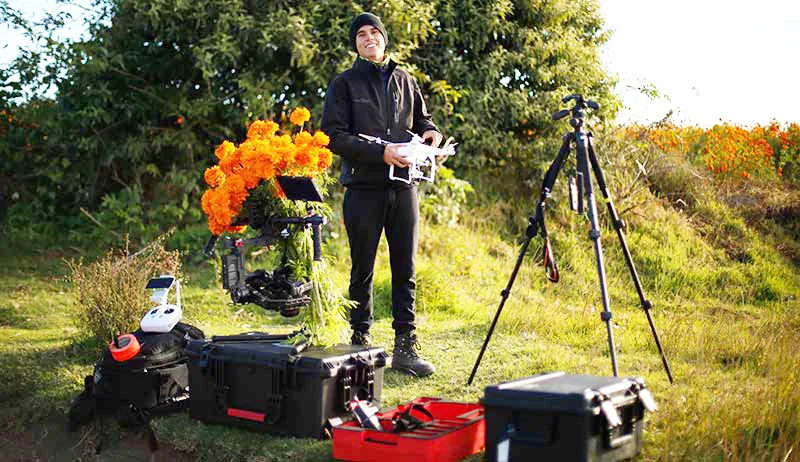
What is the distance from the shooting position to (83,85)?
29.5 ft

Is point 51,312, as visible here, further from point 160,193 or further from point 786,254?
point 786,254

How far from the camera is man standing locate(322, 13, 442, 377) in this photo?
4797mm

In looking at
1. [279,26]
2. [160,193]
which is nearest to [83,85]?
[160,193]

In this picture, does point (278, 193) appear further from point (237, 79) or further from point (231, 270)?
point (237, 79)

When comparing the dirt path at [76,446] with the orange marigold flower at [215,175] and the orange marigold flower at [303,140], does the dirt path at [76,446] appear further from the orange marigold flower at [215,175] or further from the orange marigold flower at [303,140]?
the orange marigold flower at [303,140]

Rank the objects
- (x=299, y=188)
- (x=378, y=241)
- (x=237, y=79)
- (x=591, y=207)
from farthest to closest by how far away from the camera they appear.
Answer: (x=237, y=79)
(x=378, y=241)
(x=299, y=188)
(x=591, y=207)

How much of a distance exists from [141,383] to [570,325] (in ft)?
10.5

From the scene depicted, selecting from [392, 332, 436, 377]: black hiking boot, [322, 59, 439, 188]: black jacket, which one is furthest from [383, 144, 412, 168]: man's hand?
[392, 332, 436, 377]: black hiking boot

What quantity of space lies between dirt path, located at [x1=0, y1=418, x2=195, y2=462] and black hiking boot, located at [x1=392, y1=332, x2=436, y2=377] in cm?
142

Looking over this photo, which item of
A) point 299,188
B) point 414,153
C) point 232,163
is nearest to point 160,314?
point 232,163

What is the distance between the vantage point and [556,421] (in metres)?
3.20

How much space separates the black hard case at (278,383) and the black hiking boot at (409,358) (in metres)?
0.69

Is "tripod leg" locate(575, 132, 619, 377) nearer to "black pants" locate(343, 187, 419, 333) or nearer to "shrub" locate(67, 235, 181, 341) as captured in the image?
"black pants" locate(343, 187, 419, 333)

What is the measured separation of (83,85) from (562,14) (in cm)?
557
